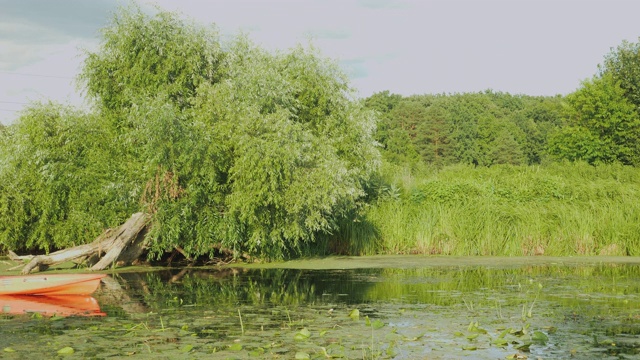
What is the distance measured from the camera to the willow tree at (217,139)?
22.6m

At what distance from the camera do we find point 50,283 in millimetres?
17469

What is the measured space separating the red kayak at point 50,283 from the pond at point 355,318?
502 millimetres

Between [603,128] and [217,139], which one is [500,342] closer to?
[217,139]

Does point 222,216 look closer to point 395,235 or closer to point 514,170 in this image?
point 395,235

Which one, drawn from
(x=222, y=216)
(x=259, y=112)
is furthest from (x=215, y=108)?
(x=222, y=216)

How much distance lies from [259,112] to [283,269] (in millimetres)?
5132

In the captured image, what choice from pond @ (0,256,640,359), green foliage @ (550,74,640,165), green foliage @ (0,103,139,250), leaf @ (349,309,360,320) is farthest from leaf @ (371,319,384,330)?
green foliage @ (550,74,640,165)

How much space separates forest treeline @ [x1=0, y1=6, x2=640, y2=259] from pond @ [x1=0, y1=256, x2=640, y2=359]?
2.58 metres

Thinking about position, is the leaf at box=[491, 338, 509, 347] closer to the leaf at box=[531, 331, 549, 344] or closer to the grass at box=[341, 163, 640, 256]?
the leaf at box=[531, 331, 549, 344]

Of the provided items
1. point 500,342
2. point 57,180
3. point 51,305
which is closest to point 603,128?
point 57,180

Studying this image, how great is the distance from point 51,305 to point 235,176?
799 centimetres

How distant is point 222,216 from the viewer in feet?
77.0

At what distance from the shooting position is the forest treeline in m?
22.8

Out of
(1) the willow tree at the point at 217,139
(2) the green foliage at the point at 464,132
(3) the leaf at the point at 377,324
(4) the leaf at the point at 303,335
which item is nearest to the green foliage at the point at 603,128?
(2) the green foliage at the point at 464,132
